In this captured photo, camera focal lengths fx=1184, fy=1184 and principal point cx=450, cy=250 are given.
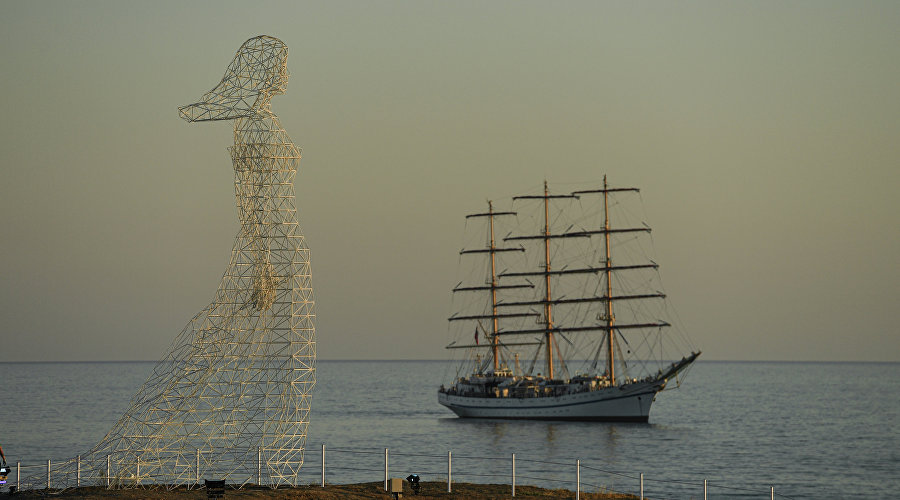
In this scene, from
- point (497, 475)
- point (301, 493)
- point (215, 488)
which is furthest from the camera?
point (497, 475)

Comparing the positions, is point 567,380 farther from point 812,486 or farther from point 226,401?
point 226,401

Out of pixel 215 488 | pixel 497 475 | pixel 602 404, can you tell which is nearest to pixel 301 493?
pixel 215 488

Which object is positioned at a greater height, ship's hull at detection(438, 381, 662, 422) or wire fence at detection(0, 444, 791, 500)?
ship's hull at detection(438, 381, 662, 422)

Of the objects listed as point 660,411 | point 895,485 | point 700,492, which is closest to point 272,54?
point 700,492

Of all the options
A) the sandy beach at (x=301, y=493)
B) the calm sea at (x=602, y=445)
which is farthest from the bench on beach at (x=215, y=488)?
the calm sea at (x=602, y=445)

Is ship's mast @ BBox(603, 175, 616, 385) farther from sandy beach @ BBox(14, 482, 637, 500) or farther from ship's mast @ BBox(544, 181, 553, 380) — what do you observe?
sandy beach @ BBox(14, 482, 637, 500)

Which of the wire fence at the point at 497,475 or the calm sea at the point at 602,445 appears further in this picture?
the calm sea at the point at 602,445

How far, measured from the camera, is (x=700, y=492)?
5819 centimetres

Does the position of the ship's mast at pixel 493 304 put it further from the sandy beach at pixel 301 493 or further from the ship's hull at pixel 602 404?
the sandy beach at pixel 301 493

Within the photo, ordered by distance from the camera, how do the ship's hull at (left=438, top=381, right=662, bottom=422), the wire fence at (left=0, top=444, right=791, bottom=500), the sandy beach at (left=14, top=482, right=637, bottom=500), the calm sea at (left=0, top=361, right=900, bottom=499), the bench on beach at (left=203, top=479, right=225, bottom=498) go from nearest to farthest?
the bench on beach at (left=203, top=479, right=225, bottom=498) < the sandy beach at (left=14, top=482, right=637, bottom=500) < the wire fence at (left=0, top=444, right=791, bottom=500) < the calm sea at (left=0, top=361, right=900, bottom=499) < the ship's hull at (left=438, top=381, right=662, bottom=422)

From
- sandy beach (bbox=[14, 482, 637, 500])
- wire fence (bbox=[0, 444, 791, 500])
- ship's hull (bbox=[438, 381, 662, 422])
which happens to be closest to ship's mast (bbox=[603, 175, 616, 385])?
ship's hull (bbox=[438, 381, 662, 422])

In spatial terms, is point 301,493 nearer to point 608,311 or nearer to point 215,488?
point 215,488

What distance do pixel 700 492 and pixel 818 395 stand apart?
146m

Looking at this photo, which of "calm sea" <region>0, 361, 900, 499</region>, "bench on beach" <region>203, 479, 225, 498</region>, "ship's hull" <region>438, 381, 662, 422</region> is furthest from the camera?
"ship's hull" <region>438, 381, 662, 422</region>
